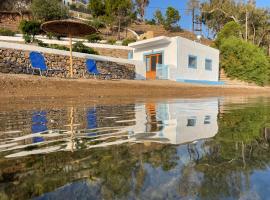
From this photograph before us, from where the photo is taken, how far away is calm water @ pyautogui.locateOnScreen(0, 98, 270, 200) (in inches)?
62.4

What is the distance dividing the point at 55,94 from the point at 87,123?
6073mm

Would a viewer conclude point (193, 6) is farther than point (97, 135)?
Yes

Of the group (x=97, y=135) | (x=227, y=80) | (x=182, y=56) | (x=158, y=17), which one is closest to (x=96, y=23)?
(x=158, y=17)

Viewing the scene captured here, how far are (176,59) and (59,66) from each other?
10.5m

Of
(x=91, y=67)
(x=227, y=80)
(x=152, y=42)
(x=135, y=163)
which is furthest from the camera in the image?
(x=227, y=80)

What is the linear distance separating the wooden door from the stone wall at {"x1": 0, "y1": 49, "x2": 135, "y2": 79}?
Result: 3.99 metres

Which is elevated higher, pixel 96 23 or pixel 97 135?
pixel 96 23

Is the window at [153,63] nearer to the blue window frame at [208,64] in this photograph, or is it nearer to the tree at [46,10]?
the blue window frame at [208,64]

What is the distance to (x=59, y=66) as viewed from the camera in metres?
15.7

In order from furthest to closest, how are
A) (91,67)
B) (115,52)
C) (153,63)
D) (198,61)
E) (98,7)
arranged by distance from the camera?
(98,7)
(115,52)
(198,61)
(153,63)
(91,67)

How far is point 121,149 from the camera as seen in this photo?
102 inches

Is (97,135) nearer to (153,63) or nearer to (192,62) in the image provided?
(153,63)

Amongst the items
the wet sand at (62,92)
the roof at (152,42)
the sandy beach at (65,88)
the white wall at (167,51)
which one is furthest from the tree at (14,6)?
the wet sand at (62,92)

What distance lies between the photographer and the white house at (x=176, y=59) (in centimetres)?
2264
